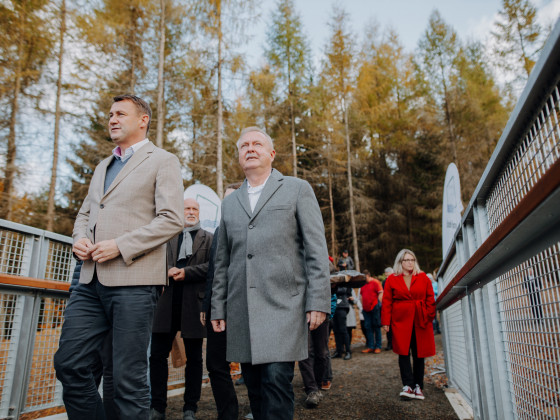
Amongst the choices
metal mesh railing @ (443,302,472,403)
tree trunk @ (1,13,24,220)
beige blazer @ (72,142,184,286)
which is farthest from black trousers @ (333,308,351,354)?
tree trunk @ (1,13,24,220)

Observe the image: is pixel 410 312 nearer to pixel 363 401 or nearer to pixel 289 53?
pixel 363 401

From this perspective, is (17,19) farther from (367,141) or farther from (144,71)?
(367,141)

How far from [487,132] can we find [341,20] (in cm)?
1006

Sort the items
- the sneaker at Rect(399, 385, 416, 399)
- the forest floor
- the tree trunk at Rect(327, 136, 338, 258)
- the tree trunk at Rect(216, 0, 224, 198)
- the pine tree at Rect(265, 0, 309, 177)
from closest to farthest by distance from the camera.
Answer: the forest floor, the sneaker at Rect(399, 385, 416, 399), the tree trunk at Rect(216, 0, 224, 198), the pine tree at Rect(265, 0, 309, 177), the tree trunk at Rect(327, 136, 338, 258)

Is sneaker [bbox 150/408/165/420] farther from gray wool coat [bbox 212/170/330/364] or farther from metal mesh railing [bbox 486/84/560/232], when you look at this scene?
metal mesh railing [bbox 486/84/560/232]

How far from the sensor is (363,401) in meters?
4.61

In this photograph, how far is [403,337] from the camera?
5023 mm

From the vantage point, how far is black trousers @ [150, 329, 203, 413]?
3742 millimetres

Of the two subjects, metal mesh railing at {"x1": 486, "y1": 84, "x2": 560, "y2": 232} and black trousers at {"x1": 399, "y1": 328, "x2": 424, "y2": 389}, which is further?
black trousers at {"x1": 399, "y1": 328, "x2": 424, "y2": 389}

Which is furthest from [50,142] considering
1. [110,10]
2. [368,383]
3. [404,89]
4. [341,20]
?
[404,89]

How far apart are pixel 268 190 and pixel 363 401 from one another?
3.08 meters

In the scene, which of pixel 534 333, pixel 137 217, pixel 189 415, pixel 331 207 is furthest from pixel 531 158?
pixel 331 207

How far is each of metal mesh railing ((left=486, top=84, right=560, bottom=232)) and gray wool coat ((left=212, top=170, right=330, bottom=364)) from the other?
38.9 inches

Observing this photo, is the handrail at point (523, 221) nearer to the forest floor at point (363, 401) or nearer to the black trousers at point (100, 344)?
the black trousers at point (100, 344)
